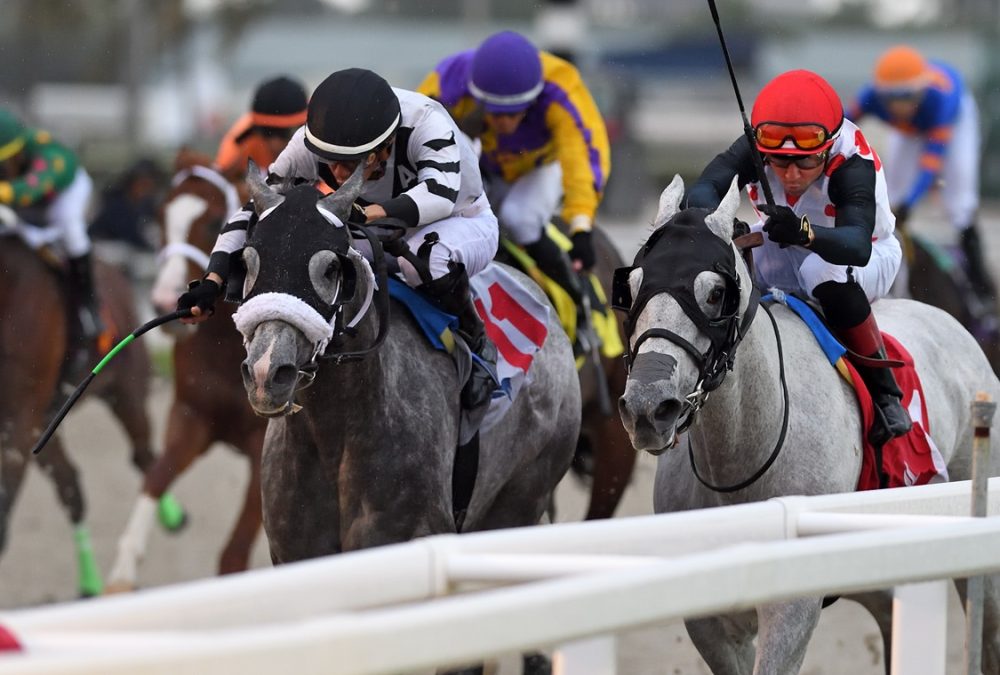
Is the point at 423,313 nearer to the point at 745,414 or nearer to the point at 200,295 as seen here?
the point at 200,295

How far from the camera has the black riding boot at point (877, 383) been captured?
4688 millimetres

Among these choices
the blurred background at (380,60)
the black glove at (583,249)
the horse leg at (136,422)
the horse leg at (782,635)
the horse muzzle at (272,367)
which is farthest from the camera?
the blurred background at (380,60)

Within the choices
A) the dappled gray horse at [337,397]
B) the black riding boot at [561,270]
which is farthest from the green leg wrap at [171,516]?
the dappled gray horse at [337,397]

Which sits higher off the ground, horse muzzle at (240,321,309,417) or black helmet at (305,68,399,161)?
black helmet at (305,68,399,161)

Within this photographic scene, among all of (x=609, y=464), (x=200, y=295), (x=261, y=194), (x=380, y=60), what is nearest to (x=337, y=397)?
(x=200, y=295)

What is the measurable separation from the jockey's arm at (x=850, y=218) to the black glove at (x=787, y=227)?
50mm

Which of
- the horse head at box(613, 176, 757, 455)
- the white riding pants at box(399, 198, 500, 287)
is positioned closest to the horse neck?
the horse head at box(613, 176, 757, 455)

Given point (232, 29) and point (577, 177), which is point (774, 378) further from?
point (232, 29)

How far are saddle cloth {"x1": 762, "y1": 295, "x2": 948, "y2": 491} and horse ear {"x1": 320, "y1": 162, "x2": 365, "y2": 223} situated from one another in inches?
47.7

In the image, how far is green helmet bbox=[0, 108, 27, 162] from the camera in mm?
8750

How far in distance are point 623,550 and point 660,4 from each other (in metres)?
44.2

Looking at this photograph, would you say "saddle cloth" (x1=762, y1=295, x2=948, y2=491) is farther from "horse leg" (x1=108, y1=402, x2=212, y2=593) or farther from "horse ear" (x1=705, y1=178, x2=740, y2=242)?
"horse leg" (x1=108, y1=402, x2=212, y2=593)

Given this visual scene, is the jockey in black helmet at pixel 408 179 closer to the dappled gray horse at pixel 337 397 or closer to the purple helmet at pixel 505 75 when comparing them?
the dappled gray horse at pixel 337 397

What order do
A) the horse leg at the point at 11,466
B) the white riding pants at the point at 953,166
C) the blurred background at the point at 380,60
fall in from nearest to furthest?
the horse leg at the point at 11,466
the white riding pants at the point at 953,166
the blurred background at the point at 380,60
